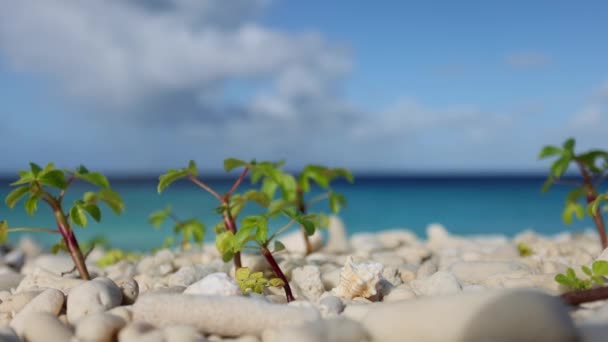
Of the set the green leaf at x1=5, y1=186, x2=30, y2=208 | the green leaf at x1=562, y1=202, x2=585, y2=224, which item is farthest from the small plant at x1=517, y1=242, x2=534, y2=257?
the green leaf at x1=5, y1=186, x2=30, y2=208

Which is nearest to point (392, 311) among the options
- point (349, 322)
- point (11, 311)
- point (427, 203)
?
point (349, 322)

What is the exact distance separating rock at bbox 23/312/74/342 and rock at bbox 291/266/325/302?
56.7 inches

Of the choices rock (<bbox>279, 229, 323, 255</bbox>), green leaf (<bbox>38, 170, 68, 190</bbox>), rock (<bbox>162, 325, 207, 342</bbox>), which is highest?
green leaf (<bbox>38, 170, 68, 190</bbox>)

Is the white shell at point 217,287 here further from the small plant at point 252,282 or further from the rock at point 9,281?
the rock at point 9,281

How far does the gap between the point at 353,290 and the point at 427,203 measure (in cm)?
4114

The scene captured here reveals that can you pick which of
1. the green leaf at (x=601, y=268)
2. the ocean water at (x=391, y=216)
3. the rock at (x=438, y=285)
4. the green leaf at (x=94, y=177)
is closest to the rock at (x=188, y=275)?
the green leaf at (x=94, y=177)

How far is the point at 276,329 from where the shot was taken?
2420 mm

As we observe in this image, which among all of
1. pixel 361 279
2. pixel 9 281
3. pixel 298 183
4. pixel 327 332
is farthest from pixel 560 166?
pixel 9 281

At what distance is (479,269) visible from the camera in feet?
12.3

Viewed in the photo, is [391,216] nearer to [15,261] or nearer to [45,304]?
[15,261]

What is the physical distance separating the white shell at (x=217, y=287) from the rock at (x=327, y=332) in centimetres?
69

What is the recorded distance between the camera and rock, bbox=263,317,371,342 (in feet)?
6.81

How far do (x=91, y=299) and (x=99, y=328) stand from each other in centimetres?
52

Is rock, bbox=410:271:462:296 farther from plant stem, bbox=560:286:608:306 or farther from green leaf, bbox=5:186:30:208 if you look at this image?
green leaf, bbox=5:186:30:208
